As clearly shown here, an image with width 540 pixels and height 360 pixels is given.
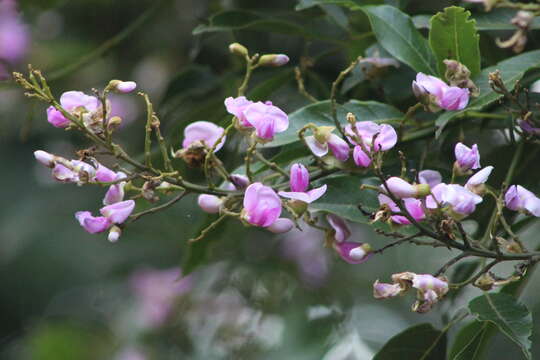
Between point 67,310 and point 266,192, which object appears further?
point 67,310

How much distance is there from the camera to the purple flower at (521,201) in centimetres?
60

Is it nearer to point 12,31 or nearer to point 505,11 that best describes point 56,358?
point 505,11

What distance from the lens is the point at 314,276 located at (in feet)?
4.86

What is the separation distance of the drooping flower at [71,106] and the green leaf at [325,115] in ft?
0.45

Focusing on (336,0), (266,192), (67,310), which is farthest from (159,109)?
(67,310)

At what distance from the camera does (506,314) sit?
61 cm

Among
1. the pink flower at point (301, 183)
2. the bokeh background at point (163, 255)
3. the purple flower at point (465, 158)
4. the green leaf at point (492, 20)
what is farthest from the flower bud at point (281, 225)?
the bokeh background at point (163, 255)

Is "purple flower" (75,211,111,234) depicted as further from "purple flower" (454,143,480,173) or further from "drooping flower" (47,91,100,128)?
"purple flower" (454,143,480,173)

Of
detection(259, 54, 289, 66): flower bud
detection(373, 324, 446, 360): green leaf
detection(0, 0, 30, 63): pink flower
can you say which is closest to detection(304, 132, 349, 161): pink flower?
detection(259, 54, 289, 66): flower bud

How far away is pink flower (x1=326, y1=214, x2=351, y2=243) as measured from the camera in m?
0.64

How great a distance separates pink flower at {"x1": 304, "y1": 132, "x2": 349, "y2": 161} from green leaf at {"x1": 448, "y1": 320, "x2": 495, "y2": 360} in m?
0.18

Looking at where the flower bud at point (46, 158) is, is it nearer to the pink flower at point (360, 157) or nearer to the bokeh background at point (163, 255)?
the pink flower at point (360, 157)

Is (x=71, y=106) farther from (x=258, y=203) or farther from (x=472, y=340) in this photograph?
(x=472, y=340)

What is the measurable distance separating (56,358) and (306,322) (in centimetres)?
81
